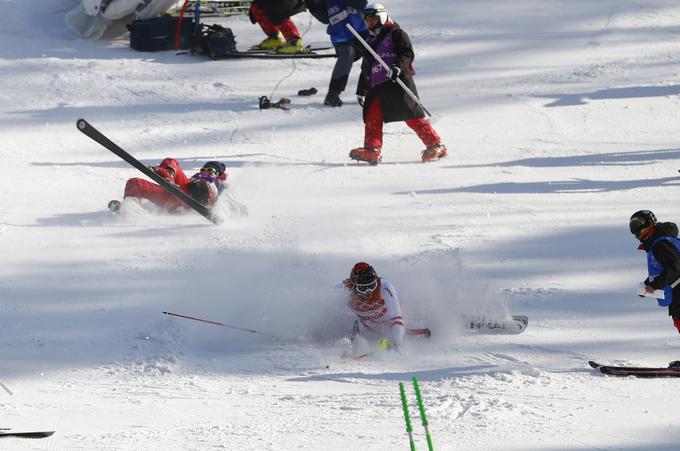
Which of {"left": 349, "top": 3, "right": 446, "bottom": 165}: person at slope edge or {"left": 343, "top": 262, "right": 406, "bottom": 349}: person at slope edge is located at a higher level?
{"left": 349, "top": 3, "right": 446, "bottom": 165}: person at slope edge

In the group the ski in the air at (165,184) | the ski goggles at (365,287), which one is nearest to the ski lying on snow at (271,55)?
the ski in the air at (165,184)

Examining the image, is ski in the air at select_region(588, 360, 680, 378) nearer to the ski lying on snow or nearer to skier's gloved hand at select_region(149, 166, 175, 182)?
skier's gloved hand at select_region(149, 166, 175, 182)

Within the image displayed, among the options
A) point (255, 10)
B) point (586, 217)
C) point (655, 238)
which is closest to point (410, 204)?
point (586, 217)

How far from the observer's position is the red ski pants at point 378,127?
1270 centimetres

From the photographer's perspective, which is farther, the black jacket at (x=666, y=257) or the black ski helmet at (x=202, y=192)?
the black ski helmet at (x=202, y=192)

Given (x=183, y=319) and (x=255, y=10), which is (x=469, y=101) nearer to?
(x=255, y=10)

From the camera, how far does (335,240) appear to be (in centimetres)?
1059

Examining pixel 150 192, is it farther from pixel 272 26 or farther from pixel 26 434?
pixel 272 26

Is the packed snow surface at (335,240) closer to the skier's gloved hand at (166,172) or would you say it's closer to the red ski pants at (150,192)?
the red ski pants at (150,192)

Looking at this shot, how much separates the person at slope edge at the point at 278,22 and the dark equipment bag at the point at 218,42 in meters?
0.44

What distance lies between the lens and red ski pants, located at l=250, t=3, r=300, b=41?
15.8 meters

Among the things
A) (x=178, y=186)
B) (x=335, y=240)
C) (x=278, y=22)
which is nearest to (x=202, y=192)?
(x=178, y=186)

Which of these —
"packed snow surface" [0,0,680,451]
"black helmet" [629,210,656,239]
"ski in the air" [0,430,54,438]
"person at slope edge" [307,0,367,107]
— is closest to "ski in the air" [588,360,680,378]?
"packed snow surface" [0,0,680,451]

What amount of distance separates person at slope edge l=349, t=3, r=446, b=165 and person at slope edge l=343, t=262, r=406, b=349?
4103mm
